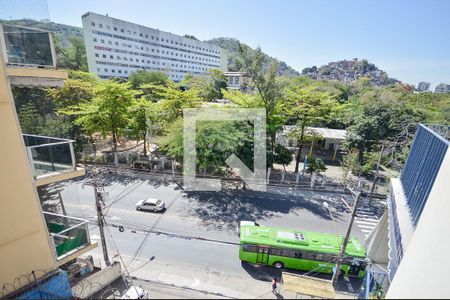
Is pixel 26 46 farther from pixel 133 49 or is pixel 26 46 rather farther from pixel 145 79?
pixel 133 49

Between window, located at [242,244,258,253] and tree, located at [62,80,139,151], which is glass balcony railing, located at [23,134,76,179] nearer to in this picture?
window, located at [242,244,258,253]

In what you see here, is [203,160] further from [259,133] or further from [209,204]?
[259,133]

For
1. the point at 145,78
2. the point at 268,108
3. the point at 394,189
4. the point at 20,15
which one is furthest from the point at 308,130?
the point at 145,78

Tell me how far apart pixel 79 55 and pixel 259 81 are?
196 feet

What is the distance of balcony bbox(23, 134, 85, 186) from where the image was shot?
21.4ft

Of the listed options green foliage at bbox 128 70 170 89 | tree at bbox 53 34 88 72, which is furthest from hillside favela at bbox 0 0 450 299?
tree at bbox 53 34 88 72

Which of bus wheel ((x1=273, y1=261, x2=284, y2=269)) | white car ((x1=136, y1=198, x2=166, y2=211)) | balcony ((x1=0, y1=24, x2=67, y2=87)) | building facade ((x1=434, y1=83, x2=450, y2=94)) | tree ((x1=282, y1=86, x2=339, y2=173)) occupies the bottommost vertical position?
bus wheel ((x1=273, y1=261, x2=284, y2=269))

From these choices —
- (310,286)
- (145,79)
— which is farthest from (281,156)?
(145,79)

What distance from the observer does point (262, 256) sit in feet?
37.3

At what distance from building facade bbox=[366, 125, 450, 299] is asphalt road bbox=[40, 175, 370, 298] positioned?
5.81m

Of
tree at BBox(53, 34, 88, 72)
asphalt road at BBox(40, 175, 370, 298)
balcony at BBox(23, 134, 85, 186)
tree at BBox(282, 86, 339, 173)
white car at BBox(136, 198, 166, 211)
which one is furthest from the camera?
tree at BBox(53, 34, 88, 72)

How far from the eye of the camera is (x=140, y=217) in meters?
15.0

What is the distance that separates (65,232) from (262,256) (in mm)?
8414

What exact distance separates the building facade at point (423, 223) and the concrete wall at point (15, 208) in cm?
806
